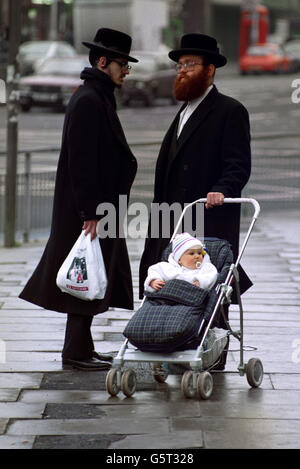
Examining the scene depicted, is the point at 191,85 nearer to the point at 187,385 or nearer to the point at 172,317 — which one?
the point at 172,317

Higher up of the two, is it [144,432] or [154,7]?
[144,432]

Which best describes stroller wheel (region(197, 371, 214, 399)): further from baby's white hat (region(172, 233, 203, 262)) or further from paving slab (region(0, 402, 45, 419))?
paving slab (region(0, 402, 45, 419))

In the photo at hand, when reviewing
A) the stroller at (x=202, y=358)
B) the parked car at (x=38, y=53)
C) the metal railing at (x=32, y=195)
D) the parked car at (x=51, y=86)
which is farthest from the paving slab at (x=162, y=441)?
the parked car at (x=38, y=53)

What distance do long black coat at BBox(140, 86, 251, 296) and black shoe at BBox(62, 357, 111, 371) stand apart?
70cm

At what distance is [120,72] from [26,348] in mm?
1830

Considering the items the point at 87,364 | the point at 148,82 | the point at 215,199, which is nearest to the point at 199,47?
the point at 215,199

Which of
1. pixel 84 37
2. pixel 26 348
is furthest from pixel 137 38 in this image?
pixel 26 348

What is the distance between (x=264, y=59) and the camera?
55250 mm

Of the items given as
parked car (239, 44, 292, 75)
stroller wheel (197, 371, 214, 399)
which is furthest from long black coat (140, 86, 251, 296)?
parked car (239, 44, 292, 75)

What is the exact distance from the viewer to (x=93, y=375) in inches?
260

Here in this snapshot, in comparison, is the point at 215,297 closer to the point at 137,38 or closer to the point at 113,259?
the point at 113,259

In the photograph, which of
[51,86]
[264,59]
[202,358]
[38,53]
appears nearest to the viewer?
[202,358]

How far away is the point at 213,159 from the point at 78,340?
1.32 m

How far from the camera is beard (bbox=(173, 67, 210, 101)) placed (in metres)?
6.65
